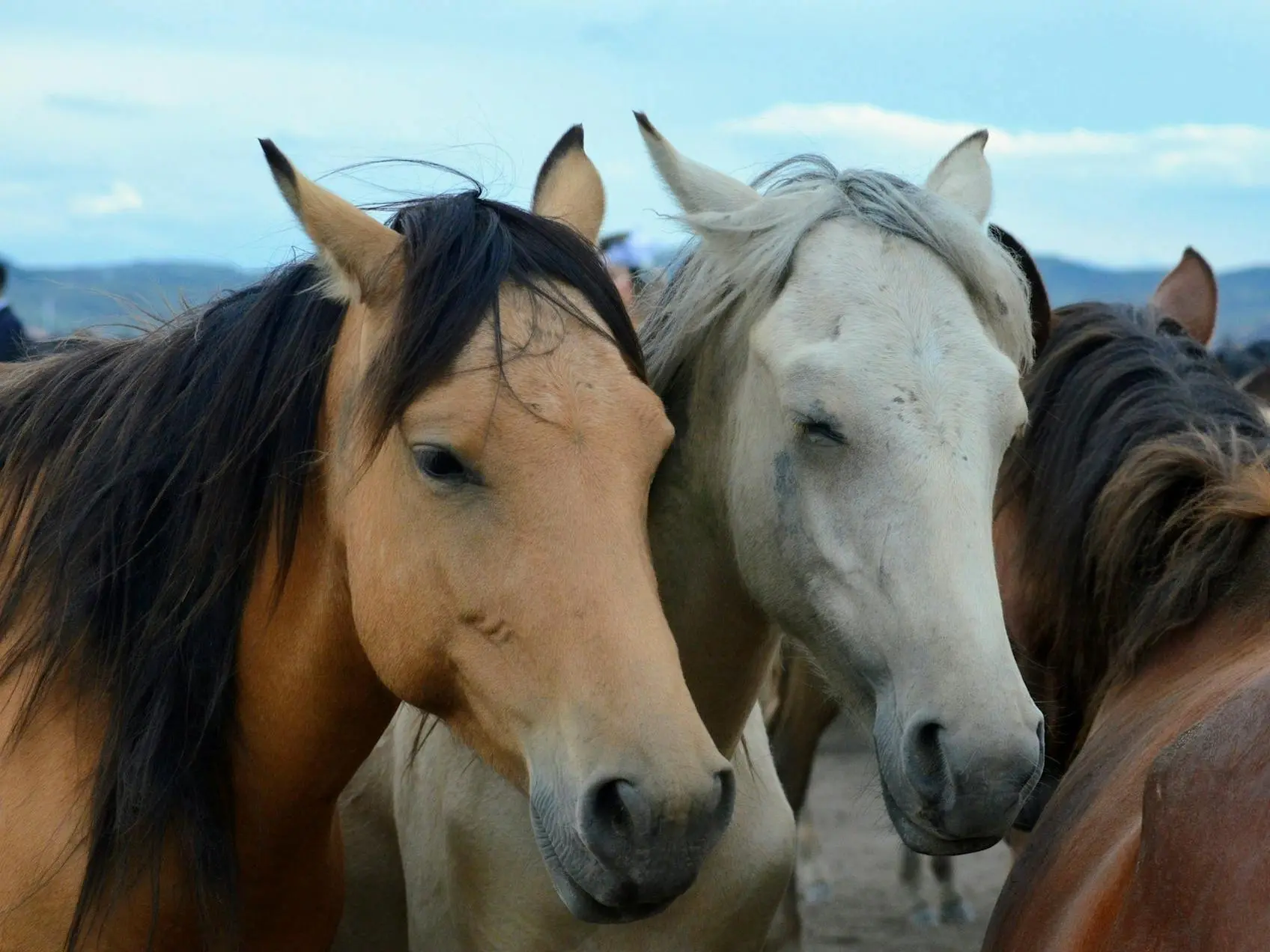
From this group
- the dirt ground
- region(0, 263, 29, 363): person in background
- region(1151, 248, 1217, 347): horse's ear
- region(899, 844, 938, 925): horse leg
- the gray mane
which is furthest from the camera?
region(0, 263, 29, 363): person in background

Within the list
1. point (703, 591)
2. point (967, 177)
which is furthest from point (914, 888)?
point (967, 177)

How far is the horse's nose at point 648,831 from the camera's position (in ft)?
5.49

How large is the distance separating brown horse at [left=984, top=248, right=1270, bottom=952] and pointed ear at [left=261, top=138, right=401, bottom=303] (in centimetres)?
146

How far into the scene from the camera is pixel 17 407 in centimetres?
254

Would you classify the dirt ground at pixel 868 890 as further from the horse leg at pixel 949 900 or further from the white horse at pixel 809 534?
the white horse at pixel 809 534

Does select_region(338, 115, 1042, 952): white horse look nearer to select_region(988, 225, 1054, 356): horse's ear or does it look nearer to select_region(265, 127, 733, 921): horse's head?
select_region(265, 127, 733, 921): horse's head

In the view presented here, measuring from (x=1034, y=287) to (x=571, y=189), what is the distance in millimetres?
1252

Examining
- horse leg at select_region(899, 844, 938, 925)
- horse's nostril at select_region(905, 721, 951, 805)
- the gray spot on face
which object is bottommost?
horse leg at select_region(899, 844, 938, 925)

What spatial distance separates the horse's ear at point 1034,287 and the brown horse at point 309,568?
121 cm

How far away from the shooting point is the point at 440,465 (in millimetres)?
1950

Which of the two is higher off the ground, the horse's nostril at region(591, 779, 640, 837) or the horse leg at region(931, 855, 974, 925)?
the horse's nostril at region(591, 779, 640, 837)

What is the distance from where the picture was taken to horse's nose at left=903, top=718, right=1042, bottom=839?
186 centimetres

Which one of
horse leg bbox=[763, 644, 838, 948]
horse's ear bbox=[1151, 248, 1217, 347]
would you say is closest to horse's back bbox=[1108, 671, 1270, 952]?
horse's ear bbox=[1151, 248, 1217, 347]

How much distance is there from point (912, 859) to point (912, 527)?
460cm
